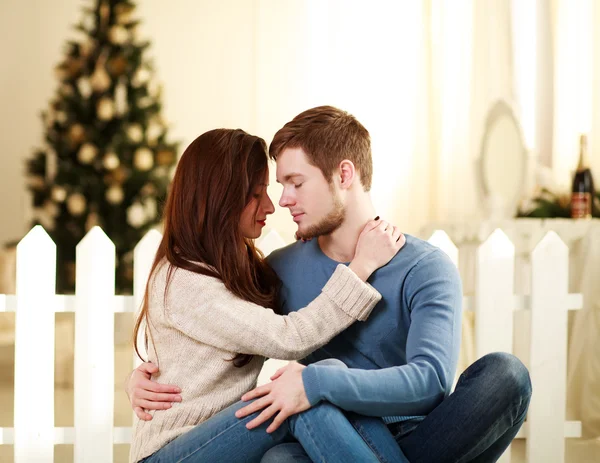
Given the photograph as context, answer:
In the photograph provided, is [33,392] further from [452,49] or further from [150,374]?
[452,49]

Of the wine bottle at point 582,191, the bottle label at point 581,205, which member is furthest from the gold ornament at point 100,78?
the bottle label at point 581,205

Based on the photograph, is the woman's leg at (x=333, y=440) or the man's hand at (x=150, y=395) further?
the man's hand at (x=150, y=395)

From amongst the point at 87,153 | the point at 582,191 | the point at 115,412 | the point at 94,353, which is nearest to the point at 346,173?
the point at 94,353

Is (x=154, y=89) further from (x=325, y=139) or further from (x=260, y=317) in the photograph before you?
(x=260, y=317)

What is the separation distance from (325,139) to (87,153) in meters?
3.65

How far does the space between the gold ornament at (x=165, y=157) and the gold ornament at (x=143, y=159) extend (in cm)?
5

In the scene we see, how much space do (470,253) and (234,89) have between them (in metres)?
3.03

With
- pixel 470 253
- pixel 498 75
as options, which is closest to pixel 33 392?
pixel 470 253

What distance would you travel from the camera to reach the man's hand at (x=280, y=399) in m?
1.37

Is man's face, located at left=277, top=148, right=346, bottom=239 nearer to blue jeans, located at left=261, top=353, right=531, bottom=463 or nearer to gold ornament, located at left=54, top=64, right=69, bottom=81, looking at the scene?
blue jeans, located at left=261, top=353, right=531, bottom=463

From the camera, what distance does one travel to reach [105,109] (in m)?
5.06

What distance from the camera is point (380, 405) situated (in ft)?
4.58

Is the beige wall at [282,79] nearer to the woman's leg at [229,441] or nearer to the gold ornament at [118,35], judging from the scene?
the gold ornament at [118,35]

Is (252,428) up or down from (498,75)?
down
